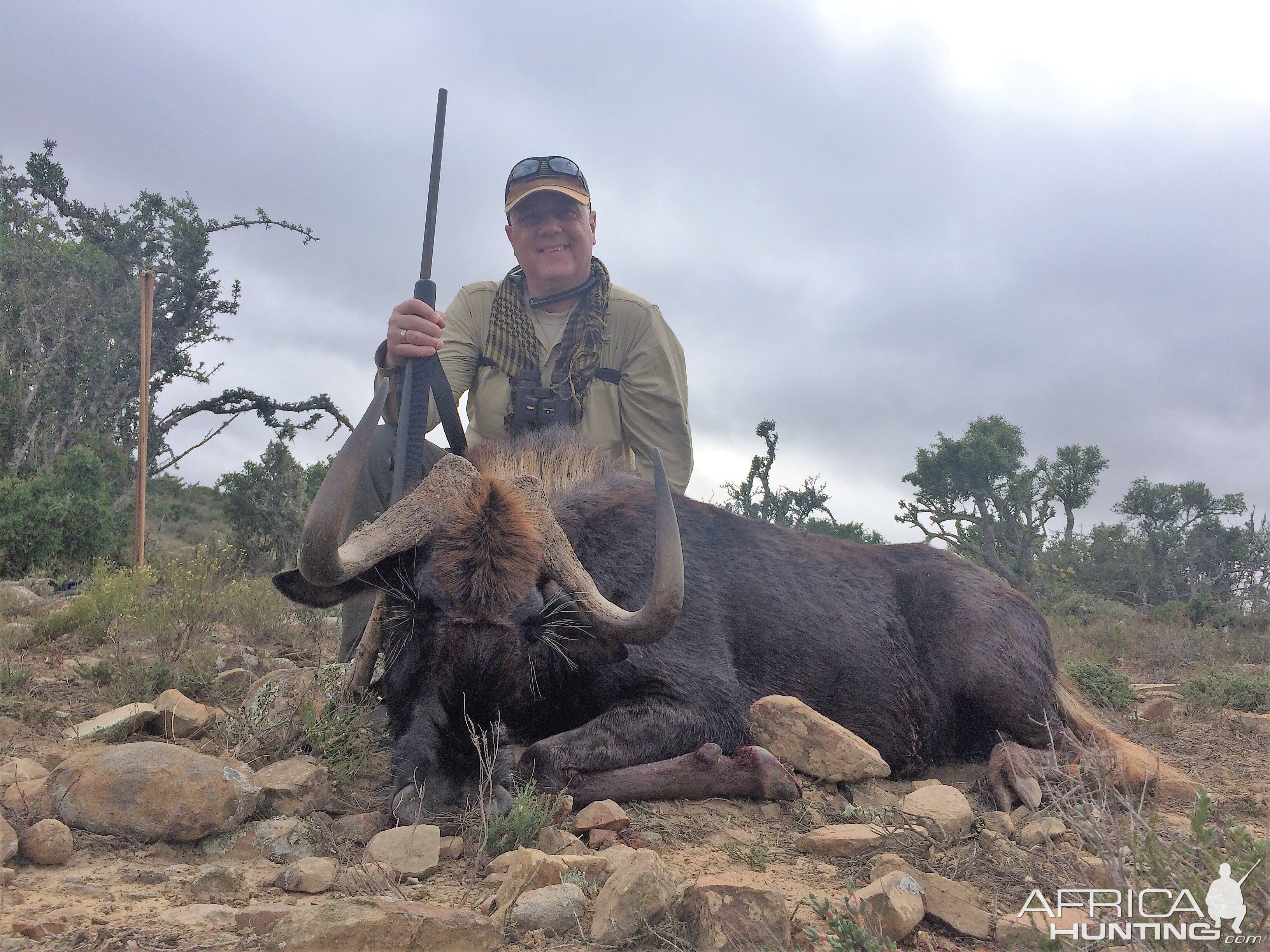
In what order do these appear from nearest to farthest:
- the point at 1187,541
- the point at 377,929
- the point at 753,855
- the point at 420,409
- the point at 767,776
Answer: the point at 377,929 < the point at 753,855 < the point at 767,776 < the point at 420,409 < the point at 1187,541

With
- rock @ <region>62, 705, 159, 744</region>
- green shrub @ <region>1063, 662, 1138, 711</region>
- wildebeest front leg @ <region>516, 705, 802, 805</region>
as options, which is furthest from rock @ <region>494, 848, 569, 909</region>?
green shrub @ <region>1063, 662, 1138, 711</region>

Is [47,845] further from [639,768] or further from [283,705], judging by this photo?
[639,768]

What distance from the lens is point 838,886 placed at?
2682mm

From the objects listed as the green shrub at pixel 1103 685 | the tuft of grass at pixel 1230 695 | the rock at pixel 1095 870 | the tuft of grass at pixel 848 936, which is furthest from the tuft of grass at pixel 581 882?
the tuft of grass at pixel 1230 695

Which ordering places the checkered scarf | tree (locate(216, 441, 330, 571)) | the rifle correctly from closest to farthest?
the rifle → the checkered scarf → tree (locate(216, 441, 330, 571))

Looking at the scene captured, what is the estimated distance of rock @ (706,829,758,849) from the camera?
120 inches

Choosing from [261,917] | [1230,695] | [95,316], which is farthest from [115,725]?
[95,316]

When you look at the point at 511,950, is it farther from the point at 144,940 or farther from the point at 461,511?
the point at 461,511

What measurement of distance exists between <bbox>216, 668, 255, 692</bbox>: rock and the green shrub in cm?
554

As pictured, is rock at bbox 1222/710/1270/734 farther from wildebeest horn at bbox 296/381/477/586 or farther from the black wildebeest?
wildebeest horn at bbox 296/381/477/586

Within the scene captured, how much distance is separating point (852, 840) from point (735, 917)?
3.13 feet

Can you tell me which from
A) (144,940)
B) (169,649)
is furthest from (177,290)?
(144,940)

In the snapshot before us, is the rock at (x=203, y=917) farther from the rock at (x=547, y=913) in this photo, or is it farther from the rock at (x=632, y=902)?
the rock at (x=632, y=902)

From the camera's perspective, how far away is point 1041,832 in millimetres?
3127
